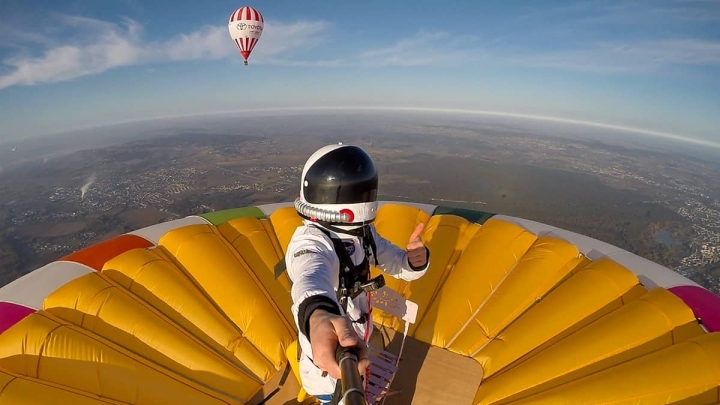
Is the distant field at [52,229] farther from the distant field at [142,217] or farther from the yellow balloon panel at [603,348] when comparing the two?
the yellow balloon panel at [603,348]

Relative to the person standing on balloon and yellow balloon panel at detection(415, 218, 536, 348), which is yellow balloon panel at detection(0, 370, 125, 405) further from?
yellow balloon panel at detection(415, 218, 536, 348)

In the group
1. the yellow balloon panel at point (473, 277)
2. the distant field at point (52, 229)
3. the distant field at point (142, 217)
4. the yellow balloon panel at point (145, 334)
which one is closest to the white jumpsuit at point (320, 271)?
the yellow balloon panel at point (145, 334)

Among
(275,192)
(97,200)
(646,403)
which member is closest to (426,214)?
(646,403)

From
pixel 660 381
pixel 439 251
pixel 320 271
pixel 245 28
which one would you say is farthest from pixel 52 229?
pixel 660 381

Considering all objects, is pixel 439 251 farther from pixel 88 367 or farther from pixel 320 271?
pixel 88 367

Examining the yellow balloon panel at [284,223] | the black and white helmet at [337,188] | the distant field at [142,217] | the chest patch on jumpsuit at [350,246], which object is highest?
the black and white helmet at [337,188]
